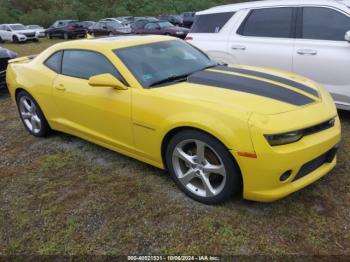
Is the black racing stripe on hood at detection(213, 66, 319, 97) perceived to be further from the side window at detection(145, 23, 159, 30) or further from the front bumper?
the side window at detection(145, 23, 159, 30)

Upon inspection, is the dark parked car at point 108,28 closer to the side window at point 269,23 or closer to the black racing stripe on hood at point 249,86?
the side window at point 269,23

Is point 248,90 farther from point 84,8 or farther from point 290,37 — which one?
point 84,8

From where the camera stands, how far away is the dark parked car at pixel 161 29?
19938mm

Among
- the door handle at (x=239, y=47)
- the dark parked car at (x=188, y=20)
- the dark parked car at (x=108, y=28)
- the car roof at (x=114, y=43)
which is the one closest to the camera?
the car roof at (x=114, y=43)

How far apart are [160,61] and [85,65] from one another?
0.94 meters

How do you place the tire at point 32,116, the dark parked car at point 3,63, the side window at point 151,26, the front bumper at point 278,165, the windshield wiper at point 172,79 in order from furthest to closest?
the side window at point 151,26 < the dark parked car at point 3,63 < the tire at point 32,116 < the windshield wiper at point 172,79 < the front bumper at point 278,165

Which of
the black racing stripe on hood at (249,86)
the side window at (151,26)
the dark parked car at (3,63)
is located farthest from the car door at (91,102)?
the side window at (151,26)

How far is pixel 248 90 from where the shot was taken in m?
3.40

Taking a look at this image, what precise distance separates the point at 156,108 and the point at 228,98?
687mm

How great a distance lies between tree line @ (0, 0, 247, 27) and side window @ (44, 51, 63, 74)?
4224 centimetres

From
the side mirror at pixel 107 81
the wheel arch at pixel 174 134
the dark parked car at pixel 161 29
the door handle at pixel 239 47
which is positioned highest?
the side mirror at pixel 107 81

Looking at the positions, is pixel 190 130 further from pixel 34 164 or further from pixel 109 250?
pixel 34 164

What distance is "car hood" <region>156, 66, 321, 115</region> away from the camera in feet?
10.3

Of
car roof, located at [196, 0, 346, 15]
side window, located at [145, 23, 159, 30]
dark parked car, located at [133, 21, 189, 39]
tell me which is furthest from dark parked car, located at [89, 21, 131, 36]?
car roof, located at [196, 0, 346, 15]
